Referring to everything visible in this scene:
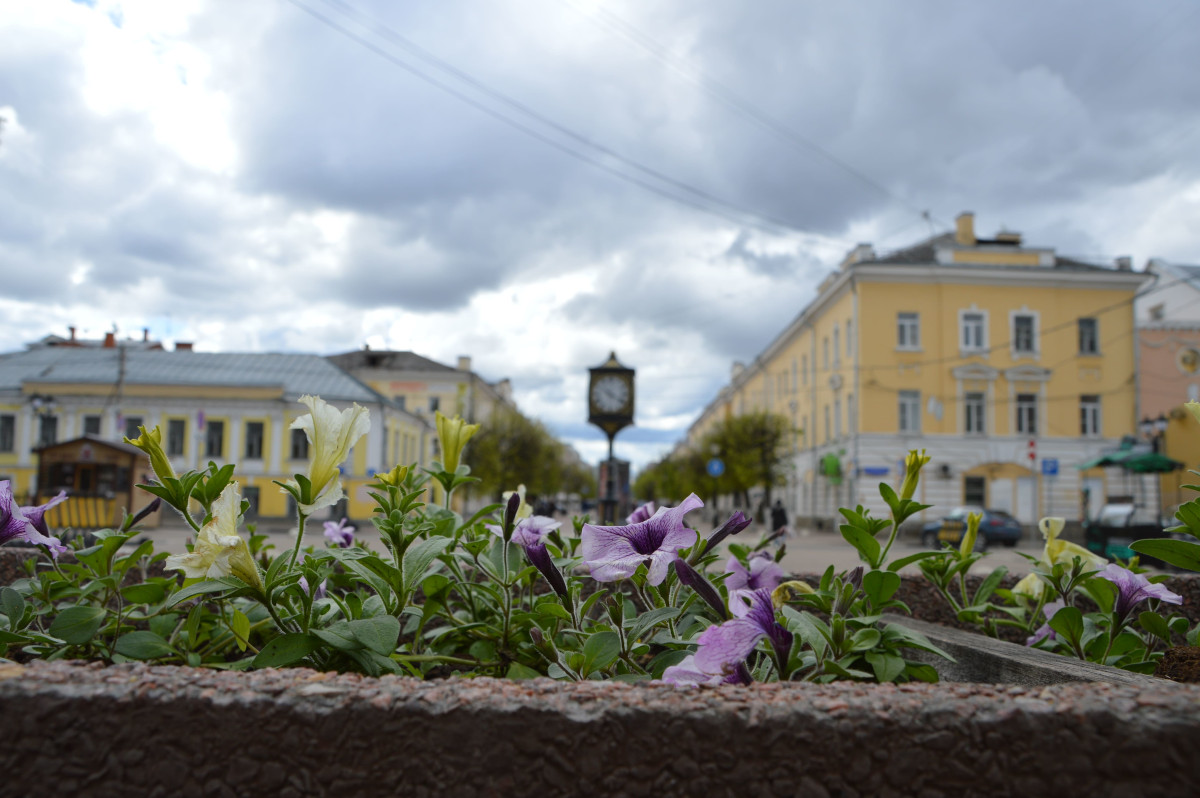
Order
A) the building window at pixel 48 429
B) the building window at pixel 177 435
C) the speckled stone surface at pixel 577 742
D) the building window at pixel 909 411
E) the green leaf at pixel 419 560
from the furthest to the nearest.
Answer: the building window at pixel 177 435 < the building window at pixel 48 429 < the building window at pixel 909 411 < the green leaf at pixel 419 560 < the speckled stone surface at pixel 577 742

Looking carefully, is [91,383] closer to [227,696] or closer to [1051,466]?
[1051,466]

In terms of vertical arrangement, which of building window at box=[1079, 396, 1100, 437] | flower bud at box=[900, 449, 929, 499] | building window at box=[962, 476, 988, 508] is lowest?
building window at box=[962, 476, 988, 508]

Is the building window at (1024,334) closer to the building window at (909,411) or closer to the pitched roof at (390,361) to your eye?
the building window at (909,411)

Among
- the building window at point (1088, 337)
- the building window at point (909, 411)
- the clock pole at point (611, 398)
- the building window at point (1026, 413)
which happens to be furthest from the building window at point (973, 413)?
the clock pole at point (611, 398)

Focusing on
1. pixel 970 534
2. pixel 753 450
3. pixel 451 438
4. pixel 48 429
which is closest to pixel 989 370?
pixel 753 450

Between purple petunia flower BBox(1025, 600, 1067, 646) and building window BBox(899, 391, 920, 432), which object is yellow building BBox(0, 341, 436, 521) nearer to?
building window BBox(899, 391, 920, 432)

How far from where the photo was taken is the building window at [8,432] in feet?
121

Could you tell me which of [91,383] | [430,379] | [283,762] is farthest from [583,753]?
[430,379]

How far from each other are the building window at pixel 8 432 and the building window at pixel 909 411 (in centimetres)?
3617

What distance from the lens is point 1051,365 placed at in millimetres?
32844

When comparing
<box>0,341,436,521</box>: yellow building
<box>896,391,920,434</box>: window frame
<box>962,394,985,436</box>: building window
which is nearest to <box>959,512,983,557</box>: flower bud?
<box>896,391,920,434</box>: window frame

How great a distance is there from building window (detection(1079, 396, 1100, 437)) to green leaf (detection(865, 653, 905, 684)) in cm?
3606

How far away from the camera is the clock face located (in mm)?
13820

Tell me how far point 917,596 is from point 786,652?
4.26 ft
